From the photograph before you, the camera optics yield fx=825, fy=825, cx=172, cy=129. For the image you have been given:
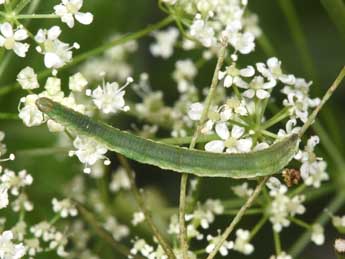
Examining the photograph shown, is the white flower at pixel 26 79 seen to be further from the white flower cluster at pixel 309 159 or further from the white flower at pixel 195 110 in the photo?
the white flower cluster at pixel 309 159

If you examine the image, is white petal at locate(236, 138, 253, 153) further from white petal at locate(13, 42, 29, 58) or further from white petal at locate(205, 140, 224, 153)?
white petal at locate(13, 42, 29, 58)

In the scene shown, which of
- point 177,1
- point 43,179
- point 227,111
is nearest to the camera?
point 227,111

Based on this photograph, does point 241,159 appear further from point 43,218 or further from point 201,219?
point 43,218

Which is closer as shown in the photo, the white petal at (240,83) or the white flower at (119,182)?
the white petal at (240,83)

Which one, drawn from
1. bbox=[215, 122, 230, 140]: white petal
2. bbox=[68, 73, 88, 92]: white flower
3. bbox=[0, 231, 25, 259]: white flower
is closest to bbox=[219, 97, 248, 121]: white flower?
bbox=[215, 122, 230, 140]: white petal

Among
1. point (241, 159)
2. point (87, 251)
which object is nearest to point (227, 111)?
point (241, 159)

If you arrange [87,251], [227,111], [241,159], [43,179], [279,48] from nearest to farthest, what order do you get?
[241,159] → [227,111] → [87,251] → [43,179] → [279,48]

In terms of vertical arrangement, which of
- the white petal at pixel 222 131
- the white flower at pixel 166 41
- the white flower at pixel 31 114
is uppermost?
the white flower at pixel 166 41

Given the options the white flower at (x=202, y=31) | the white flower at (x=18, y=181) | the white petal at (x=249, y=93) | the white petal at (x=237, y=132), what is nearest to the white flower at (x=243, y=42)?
the white flower at (x=202, y=31)
